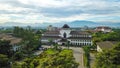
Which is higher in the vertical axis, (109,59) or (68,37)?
(109,59)

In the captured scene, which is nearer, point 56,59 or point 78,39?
point 56,59

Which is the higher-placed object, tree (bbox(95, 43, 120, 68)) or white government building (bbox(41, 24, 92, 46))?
tree (bbox(95, 43, 120, 68))

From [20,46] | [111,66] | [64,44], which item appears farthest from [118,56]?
[64,44]

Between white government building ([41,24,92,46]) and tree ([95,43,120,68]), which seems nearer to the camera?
tree ([95,43,120,68])

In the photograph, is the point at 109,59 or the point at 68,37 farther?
the point at 68,37

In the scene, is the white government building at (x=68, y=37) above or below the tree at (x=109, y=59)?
below

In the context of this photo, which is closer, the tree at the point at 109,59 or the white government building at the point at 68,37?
the tree at the point at 109,59

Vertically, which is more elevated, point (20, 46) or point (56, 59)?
point (56, 59)

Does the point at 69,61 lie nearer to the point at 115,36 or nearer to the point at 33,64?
the point at 33,64
